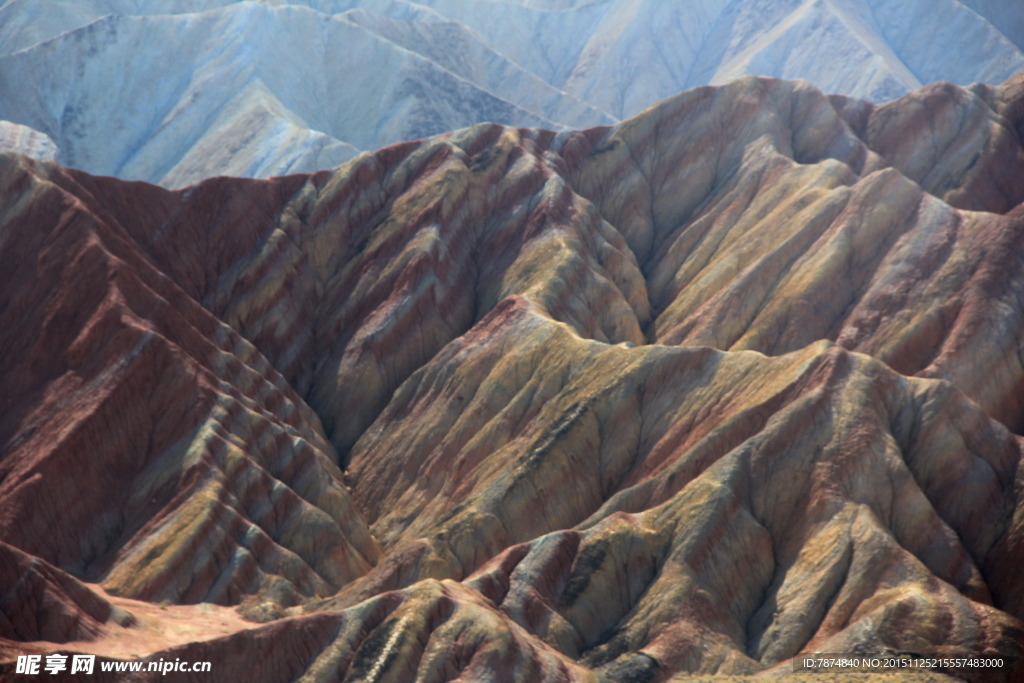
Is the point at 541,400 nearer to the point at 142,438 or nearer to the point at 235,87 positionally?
the point at 142,438

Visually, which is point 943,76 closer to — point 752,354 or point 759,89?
point 759,89

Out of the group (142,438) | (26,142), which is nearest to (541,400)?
(142,438)

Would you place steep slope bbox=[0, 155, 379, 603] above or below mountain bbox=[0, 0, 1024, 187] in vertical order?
below

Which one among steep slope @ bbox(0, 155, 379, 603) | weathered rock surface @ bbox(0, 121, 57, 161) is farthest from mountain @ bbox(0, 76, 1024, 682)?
weathered rock surface @ bbox(0, 121, 57, 161)

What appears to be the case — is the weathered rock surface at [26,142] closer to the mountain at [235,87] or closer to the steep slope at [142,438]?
the mountain at [235,87]

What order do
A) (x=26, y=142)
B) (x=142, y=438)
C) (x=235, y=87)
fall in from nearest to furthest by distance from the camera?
(x=142, y=438) < (x=26, y=142) < (x=235, y=87)

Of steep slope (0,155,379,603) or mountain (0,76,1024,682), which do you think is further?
steep slope (0,155,379,603)

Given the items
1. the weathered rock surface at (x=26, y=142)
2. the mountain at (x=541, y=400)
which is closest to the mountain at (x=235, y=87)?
the weathered rock surface at (x=26, y=142)

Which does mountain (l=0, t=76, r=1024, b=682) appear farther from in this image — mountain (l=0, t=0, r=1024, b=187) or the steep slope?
mountain (l=0, t=0, r=1024, b=187)

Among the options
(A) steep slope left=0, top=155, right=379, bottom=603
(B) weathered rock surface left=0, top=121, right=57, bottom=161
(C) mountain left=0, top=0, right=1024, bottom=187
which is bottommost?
(A) steep slope left=0, top=155, right=379, bottom=603
